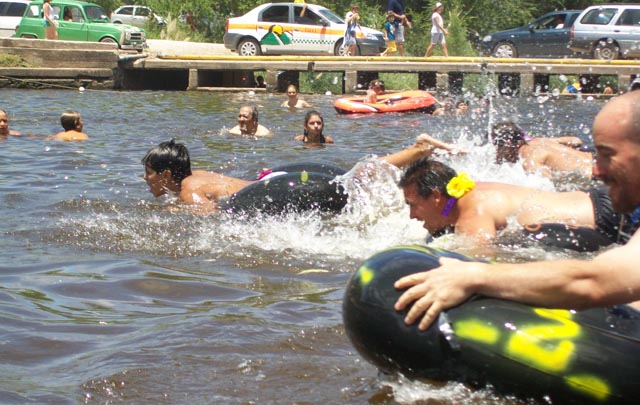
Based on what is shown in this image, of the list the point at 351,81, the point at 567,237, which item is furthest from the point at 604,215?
the point at 351,81

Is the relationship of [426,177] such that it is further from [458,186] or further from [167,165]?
[167,165]

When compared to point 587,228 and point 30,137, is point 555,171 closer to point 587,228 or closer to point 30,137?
point 587,228

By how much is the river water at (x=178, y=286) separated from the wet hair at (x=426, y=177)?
41 cm

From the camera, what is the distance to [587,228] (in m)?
6.51

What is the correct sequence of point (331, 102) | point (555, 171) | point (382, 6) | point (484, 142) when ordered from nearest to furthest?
point (555, 171) < point (484, 142) < point (331, 102) < point (382, 6)

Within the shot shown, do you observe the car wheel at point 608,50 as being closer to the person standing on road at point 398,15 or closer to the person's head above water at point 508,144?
the person standing on road at point 398,15

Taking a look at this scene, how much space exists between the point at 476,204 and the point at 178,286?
202 centimetres

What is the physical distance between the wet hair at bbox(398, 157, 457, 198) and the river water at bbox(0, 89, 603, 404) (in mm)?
408

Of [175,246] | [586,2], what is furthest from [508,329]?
[586,2]

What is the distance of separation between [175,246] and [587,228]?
311 centimetres

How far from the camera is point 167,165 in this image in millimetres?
8375

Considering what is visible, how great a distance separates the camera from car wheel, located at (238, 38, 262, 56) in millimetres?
27922

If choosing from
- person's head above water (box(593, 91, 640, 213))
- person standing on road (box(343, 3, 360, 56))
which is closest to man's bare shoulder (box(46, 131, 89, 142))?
person's head above water (box(593, 91, 640, 213))

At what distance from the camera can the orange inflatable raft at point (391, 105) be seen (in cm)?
1969
